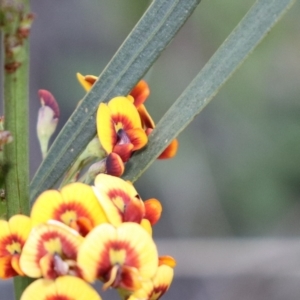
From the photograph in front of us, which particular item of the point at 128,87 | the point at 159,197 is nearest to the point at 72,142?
the point at 128,87

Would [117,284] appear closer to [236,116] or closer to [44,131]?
[44,131]

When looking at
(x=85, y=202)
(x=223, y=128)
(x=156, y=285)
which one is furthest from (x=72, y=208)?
(x=223, y=128)

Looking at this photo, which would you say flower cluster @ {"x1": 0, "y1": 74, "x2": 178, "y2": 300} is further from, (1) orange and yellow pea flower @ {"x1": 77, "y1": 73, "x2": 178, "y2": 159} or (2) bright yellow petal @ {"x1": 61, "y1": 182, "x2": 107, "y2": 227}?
(1) orange and yellow pea flower @ {"x1": 77, "y1": 73, "x2": 178, "y2": 159}

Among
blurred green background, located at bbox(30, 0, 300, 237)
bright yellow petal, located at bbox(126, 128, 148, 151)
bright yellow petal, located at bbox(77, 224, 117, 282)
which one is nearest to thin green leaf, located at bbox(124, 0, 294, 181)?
bright yellow petal, located at bbox(126, 128, 148, 151)

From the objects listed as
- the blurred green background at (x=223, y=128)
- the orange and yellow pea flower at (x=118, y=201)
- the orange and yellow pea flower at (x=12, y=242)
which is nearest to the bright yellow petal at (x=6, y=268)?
the orange and yellow pea flower at (x=12, y=242)

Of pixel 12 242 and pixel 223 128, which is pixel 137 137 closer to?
pixel 12 242

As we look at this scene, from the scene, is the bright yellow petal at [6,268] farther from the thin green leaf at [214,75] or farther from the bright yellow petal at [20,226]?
the thin green leaf at [214,75]
